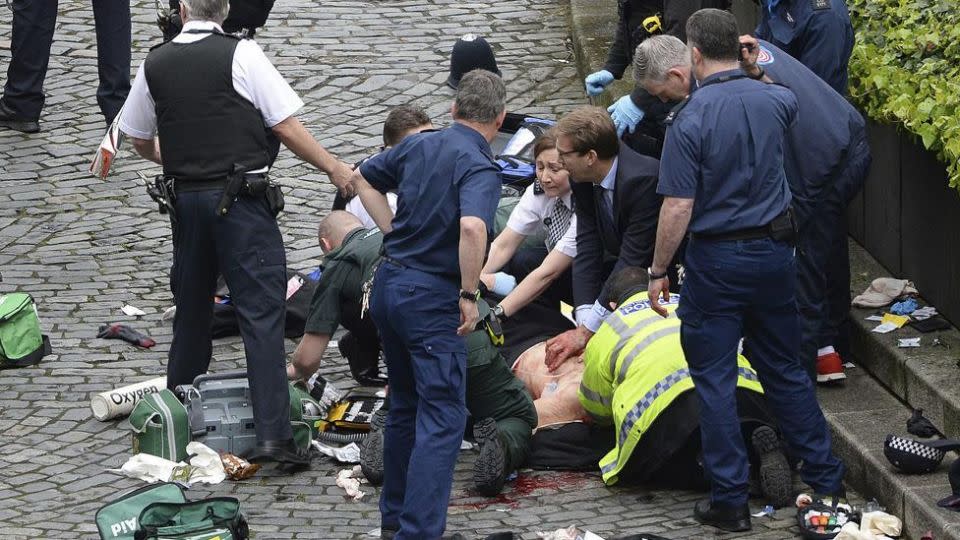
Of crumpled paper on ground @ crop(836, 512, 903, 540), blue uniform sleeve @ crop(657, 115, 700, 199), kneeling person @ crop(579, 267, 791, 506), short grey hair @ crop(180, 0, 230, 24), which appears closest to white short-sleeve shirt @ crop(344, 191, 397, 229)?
short grey hair @ crop(180, 0, 230, 24)

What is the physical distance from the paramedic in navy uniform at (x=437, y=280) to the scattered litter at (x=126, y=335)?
9.05ft

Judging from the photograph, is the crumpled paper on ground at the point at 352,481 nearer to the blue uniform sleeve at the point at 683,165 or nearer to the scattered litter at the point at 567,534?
the scattered litter at the point at 567,534

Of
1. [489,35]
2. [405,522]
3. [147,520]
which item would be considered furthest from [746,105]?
[489,35]

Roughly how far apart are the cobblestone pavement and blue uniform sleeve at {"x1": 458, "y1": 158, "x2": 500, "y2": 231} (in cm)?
134

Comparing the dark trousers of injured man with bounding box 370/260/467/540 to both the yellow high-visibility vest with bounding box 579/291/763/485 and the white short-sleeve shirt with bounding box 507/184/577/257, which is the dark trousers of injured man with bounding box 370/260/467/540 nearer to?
the yellow high-visibility vest with bounding box 579/291/763/485

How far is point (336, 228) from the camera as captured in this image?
8.52 metres

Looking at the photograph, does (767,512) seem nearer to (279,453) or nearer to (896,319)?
(896,319)

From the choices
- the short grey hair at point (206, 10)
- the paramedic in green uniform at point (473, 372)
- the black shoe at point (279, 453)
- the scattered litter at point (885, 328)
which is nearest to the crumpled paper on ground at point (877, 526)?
the scattered litter at point (885, 328)

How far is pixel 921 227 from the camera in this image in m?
7.80

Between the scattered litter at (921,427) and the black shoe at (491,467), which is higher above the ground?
the scattered litter at (921,427)

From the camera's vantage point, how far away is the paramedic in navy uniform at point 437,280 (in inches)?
248

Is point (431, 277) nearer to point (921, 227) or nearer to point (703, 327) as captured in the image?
point (703, 327)

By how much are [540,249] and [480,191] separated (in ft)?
7.81

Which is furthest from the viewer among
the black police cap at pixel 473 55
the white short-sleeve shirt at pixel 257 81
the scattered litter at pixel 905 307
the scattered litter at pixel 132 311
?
the black police cap at pixel 473 55
